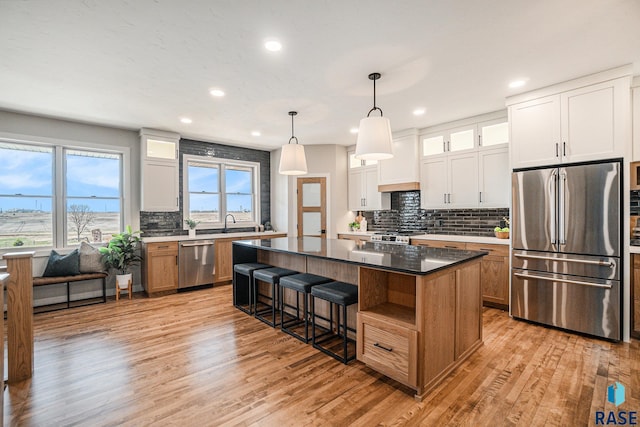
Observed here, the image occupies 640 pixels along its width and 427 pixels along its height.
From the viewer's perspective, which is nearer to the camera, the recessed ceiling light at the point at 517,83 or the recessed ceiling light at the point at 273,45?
the recessed ceiling light at the point at 273,45

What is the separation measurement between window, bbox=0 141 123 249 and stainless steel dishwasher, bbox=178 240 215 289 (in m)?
1.20

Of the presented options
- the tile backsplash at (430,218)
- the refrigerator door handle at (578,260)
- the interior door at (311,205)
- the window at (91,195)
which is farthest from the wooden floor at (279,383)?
the interior door at (311,205)

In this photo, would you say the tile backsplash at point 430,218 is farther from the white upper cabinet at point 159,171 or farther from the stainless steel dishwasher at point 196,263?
the white upper cabinet at point 159,171

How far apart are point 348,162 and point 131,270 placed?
4425mm

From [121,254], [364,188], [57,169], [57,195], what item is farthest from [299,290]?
[57,169]

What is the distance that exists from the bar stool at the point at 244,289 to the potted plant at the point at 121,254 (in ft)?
6.06

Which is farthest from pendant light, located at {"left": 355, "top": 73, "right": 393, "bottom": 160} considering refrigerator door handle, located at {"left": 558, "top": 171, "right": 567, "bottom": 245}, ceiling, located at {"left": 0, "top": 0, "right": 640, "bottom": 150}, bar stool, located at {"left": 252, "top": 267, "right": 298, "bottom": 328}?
refrigerator door handle, located at {"left": 558, "top": 171, "right": 567, "bottom": 245}

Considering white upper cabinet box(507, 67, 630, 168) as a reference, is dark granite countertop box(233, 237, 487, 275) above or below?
below

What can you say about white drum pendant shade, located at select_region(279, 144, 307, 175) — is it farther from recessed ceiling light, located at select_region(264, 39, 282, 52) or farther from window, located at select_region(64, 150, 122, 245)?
window, located at select_region(64, 150, 122, 245)

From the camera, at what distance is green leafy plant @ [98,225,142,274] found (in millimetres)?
4578

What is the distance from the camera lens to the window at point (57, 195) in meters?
4.31

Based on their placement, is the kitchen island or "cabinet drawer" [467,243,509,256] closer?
the kitchen island

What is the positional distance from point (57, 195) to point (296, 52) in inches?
169

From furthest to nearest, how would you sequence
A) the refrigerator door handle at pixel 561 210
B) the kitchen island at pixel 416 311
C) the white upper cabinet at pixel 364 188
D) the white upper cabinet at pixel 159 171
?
the white upper cabinet at pixel 364 188
the white upper cabinet at pixel 159 171
the refrigerator door handle at pixel 561 210
the kitchen island at pixel 416 311
